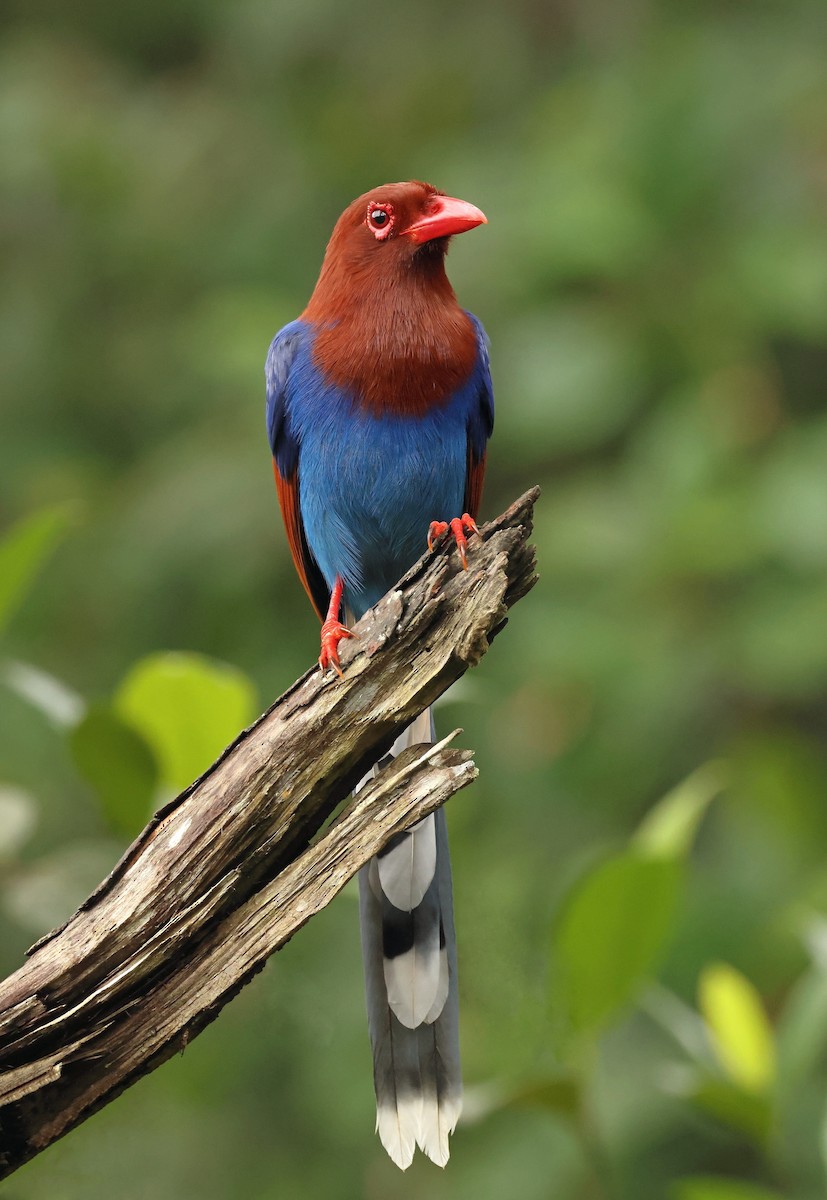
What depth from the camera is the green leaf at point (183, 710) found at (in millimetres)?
3826

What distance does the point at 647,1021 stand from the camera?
5.56 metres

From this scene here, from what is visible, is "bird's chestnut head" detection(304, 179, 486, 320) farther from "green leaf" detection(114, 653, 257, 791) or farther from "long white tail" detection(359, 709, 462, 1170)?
"long white tail" detection(359, 709, 462, 1170)

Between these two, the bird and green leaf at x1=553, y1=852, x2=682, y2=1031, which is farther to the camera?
the bird

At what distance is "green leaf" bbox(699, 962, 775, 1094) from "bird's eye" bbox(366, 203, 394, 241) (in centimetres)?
233

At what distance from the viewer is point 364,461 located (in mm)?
4156

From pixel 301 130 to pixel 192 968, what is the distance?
6263 millimetres

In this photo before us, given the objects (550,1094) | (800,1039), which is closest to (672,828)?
(800,1039)

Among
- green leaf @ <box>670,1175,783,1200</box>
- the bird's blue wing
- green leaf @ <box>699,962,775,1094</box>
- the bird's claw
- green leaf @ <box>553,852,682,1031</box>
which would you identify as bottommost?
green leaf @ <box>670,1175,783,1200</box>

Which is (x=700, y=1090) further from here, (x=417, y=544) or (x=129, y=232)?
(x=129, y=232)

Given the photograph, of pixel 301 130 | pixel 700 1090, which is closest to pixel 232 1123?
pixel 700 1090

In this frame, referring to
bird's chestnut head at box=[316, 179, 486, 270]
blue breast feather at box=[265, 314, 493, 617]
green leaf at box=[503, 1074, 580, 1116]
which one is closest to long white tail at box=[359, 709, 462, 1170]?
green leaf at box=[503, 1074, 580, 1116]

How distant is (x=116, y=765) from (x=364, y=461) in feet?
3.53

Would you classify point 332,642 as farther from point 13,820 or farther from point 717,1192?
point 717,1192

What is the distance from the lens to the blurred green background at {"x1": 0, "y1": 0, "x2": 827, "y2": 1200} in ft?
13.4
